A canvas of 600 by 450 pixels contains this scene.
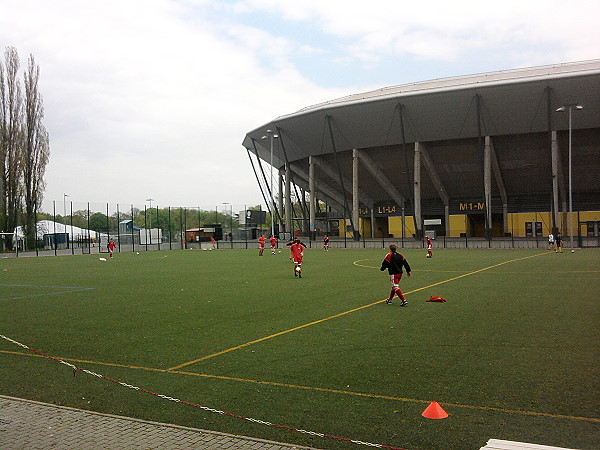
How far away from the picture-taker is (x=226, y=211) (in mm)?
74688

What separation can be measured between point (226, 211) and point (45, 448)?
70.1 meters

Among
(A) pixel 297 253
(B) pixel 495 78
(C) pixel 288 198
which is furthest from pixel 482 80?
(A) pixel 297 253

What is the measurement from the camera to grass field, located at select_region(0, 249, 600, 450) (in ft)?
18.6

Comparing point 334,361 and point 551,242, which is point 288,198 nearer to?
point 551,242

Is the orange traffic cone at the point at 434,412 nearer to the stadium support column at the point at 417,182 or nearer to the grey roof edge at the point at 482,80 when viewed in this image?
the grey roof edge at the point at 482,80

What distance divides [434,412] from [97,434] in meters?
3.45

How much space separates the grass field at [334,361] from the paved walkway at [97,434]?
0.88 feet

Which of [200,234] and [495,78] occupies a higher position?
[495,78]

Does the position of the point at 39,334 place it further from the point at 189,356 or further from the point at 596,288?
the point at 596,288

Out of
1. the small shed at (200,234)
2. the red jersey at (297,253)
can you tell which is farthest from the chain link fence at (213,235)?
the red jersey at (297,253)

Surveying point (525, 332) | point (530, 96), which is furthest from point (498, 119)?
point (525, 332)

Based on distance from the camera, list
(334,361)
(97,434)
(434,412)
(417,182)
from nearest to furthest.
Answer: (97,434)
(434,412)
(334,361)
(417,182)

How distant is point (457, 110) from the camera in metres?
51.2

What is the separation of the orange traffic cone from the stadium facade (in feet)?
138
